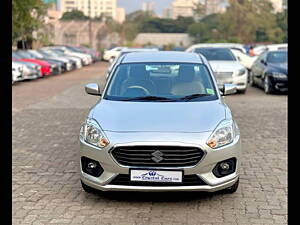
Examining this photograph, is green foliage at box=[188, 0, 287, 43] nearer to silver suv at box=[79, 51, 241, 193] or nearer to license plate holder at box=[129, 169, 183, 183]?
silver suv at box=[79, 51, 241, 193]

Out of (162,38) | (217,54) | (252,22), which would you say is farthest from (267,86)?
(162,38)

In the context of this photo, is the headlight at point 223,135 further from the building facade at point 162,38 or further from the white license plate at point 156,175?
the building facade at point 162,38

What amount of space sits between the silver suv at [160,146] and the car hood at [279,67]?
9348 millimetres

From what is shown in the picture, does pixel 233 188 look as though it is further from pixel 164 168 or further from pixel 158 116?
pixel 158 116

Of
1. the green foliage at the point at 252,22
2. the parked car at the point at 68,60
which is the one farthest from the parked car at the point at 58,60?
the green foliage at the point at 252,22

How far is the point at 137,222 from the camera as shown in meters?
4.59

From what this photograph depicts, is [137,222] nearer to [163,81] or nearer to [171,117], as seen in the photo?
[171,117]

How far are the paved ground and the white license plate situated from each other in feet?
1.19

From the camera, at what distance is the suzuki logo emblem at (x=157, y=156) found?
15.5 feet

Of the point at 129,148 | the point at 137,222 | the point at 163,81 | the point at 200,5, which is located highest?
the point at 200,5

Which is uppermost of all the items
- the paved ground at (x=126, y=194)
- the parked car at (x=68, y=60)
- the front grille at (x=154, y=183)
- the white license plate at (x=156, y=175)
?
the parked car at (x=68, y=60)

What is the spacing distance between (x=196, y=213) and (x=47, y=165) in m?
2.71

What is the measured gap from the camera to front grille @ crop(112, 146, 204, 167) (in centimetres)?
471
